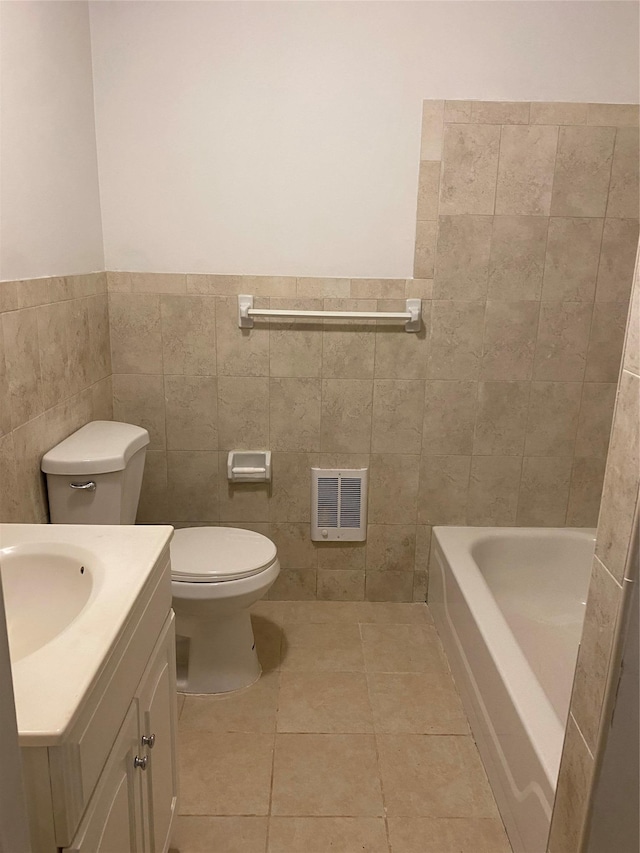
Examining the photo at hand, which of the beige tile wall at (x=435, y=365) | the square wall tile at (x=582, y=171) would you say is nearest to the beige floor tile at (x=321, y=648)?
the beige tile wall at (x=435, y=365)

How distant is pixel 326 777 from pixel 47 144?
1991mm

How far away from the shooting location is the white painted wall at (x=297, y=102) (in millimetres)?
2299

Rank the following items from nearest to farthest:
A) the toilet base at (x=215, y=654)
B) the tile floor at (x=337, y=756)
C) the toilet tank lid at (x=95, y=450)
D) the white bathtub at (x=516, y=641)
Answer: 1. the white bathtub at (x=516, y=641)
2. the tile floor at (x=337, y=756)
3. the toilet tank lid at (x=95, y=450)
4. the toilet base at (x=215, y=654)

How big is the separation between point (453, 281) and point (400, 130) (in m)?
0.56

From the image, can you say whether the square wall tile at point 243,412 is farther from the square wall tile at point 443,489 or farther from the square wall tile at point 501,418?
the square wall tile at point 501,418

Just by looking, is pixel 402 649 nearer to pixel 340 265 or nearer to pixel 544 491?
pixel 544 491

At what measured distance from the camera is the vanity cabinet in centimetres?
92

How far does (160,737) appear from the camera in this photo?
4.69 feet

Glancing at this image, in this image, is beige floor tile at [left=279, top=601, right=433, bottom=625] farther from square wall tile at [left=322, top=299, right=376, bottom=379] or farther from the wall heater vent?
square wall tile at [left=322, top=299, right=376, bottom=379]

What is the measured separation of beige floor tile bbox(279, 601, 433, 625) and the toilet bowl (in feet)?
1.33

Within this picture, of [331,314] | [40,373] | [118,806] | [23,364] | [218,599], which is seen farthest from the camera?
[331,314]

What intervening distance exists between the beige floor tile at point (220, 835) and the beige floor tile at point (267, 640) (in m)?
0.65

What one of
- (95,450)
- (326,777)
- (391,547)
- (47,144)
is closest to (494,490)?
(391,547)

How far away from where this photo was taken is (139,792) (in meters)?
1.26
